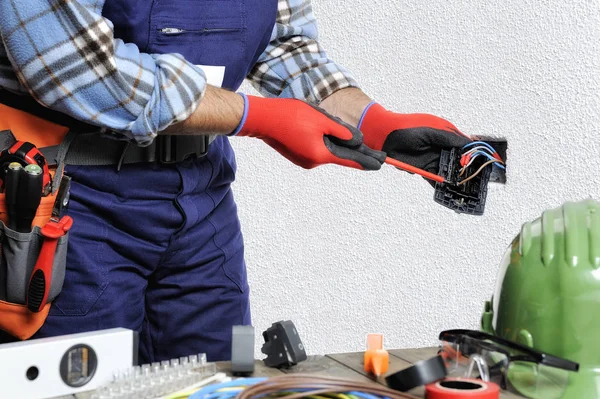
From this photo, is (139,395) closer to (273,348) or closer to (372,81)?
(273,348)

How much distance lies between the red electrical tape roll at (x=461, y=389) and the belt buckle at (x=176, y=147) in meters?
0.63

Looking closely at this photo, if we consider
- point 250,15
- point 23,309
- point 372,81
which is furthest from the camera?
point 372,81

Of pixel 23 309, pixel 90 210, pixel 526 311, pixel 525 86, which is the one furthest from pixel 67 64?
pixel 525 86

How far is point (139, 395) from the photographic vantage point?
89cm

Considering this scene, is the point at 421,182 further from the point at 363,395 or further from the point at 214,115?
the point at 363,395

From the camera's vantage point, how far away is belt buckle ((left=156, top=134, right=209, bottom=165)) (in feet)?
4.30

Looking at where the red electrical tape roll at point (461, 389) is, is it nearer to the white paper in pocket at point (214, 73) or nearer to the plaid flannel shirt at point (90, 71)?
the plaid flannel shirt at point (90, 71)

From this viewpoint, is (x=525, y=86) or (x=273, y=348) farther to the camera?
(x=525, y=86)

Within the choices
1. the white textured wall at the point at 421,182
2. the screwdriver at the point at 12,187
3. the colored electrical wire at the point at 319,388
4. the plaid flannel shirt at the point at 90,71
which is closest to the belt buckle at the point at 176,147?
the plaid flannel shirt at the point at 90,71

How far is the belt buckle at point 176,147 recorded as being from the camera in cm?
131

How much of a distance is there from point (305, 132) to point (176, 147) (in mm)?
220

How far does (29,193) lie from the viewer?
1.16 metres

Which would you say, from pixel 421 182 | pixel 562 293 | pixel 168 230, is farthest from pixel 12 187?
pixel 421 182

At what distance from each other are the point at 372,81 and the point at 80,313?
1160 millimetres
